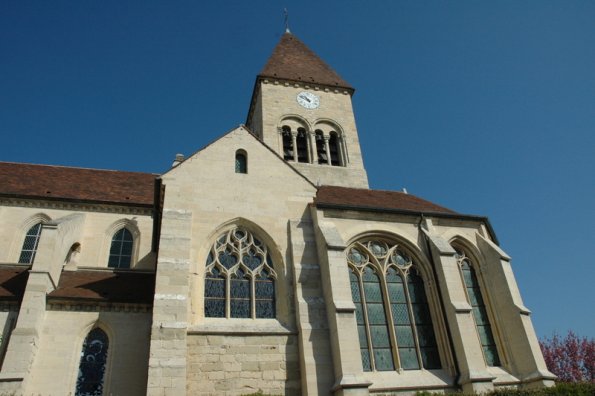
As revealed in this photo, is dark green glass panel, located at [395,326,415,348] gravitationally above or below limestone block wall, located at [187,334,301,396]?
above

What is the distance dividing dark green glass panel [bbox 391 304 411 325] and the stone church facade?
0.03 m

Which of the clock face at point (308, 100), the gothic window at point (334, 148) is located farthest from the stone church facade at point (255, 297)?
the clock face at point (308, 100)

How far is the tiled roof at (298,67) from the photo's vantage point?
27969mm

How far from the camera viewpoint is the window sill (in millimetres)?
11070

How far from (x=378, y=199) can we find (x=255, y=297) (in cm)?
797

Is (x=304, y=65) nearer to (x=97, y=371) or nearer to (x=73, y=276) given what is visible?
(x=73, y=276)

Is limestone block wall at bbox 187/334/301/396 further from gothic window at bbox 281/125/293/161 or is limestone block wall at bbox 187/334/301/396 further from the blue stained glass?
gothic window at bbox 281/125/293/161

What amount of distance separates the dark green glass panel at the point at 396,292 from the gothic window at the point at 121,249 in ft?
33.2

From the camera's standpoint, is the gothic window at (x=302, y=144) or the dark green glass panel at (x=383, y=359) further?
the gothic window at (x=302, y=144)

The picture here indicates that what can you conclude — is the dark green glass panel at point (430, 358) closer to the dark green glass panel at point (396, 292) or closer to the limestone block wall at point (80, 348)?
the dark green glass panel at point (396, 292)

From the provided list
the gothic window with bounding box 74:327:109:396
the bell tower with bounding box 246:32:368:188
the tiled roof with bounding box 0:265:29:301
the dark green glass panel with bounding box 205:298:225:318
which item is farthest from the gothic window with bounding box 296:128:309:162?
the gothic window with bounding box 74:327:109:396

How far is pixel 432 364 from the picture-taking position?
42.3ft

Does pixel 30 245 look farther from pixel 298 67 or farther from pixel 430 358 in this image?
pixel 298 67

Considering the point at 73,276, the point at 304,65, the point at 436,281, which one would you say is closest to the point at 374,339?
the point at 436,281
